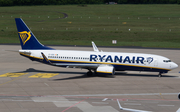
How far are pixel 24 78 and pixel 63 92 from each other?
11739 mm

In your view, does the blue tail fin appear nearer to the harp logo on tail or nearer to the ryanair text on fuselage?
the harp logo on tail

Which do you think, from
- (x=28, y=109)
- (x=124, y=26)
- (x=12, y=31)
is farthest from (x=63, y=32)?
(x=28, y=109)

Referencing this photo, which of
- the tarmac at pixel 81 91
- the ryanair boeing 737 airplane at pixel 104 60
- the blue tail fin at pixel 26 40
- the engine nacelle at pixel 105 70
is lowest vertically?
the tarmac at pixel 81 91

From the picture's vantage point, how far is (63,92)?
37.6 m

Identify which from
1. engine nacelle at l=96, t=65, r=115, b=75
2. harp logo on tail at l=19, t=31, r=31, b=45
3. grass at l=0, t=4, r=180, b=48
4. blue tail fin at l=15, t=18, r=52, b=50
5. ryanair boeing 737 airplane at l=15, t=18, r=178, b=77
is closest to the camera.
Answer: engine nacelle at l=96, t=65, r=115, b=75

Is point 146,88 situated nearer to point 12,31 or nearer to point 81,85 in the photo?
point 81,85

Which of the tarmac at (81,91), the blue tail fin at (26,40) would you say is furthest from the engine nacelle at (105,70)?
the blue tail fin at (26,40)

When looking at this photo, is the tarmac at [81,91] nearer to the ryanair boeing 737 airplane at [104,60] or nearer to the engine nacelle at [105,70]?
the engine nacelle at [105,70]

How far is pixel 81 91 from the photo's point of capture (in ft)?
125

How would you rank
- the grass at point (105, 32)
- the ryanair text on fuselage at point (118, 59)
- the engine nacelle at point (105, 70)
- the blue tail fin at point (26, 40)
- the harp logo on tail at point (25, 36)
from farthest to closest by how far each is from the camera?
the grass at point (105, 32), the harp logo on tail at point (25, 36), the blue tail fin at point (26, 40), the ryanair text on fuselage at point (118, 59), the engine nacelle at point (105, 70)

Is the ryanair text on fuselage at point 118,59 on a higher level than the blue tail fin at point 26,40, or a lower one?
lower

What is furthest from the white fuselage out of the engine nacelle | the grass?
the grass

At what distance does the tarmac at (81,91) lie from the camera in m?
31.4

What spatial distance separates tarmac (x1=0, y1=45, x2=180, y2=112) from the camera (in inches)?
1235
